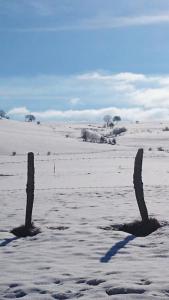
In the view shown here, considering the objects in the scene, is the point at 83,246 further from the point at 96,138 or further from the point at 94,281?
the point at 96,138

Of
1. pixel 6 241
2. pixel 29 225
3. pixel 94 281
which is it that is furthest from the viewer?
pixel 29 225

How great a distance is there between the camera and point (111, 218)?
1708 centimetres

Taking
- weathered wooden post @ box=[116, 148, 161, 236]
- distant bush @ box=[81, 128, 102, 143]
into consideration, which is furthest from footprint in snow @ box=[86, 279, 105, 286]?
distant bush @ box=[81, 128, 102, 143]

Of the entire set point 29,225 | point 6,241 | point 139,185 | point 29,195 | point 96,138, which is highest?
point 96,138

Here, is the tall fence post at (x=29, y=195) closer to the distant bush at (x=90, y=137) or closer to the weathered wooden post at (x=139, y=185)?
the weathered wooden post at (x=139, y=185)

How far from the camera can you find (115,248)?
12.9 metres

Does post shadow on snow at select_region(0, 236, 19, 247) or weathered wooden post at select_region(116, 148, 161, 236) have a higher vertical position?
weathered wooden post at select_region(116, 148, 161, 236)

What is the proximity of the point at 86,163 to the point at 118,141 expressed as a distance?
39.5 m

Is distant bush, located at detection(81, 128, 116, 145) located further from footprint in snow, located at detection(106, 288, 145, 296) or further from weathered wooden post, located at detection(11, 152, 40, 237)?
footprint in snow, located at detection(106, 288, 145, 296)

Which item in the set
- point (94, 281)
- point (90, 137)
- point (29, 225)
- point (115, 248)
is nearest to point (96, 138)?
point (90, 137)

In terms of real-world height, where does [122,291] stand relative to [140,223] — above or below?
below

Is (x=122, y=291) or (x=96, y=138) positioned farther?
(x=96, y=138)

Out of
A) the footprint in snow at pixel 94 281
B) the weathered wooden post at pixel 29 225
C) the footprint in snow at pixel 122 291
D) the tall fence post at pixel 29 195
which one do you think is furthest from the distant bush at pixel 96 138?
the footprint in snow at pixel 122 291

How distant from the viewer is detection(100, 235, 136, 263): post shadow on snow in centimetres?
1195
